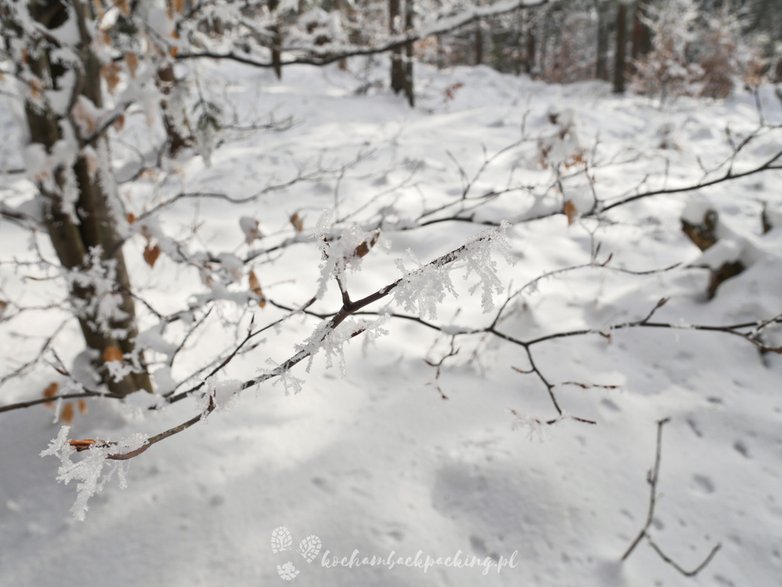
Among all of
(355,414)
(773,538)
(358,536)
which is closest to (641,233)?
(773,538)

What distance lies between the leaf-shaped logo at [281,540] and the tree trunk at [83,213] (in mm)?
824

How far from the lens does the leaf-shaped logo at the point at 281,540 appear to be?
1703 mm

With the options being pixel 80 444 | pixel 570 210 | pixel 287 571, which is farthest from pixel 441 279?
pixel 287 571

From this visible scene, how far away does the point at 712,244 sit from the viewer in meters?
3.45

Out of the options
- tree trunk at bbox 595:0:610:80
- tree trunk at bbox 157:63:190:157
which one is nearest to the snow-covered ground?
tree trunk at bbox 157:63:190:157

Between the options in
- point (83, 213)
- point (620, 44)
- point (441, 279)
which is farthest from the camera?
point (620, 44)

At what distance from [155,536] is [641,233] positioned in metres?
4.34

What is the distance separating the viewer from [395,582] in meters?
1.62

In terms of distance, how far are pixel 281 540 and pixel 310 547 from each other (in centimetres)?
12

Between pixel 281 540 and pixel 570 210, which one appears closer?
pixel 570 210

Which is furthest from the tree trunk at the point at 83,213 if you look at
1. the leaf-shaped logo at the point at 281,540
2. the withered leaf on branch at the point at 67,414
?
the leaf-shaped logo at the point at 281,540

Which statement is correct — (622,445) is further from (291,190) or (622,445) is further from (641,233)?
(291,190)

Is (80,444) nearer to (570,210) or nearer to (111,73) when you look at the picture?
(570,210)

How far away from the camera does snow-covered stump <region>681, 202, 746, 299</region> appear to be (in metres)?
3.16
